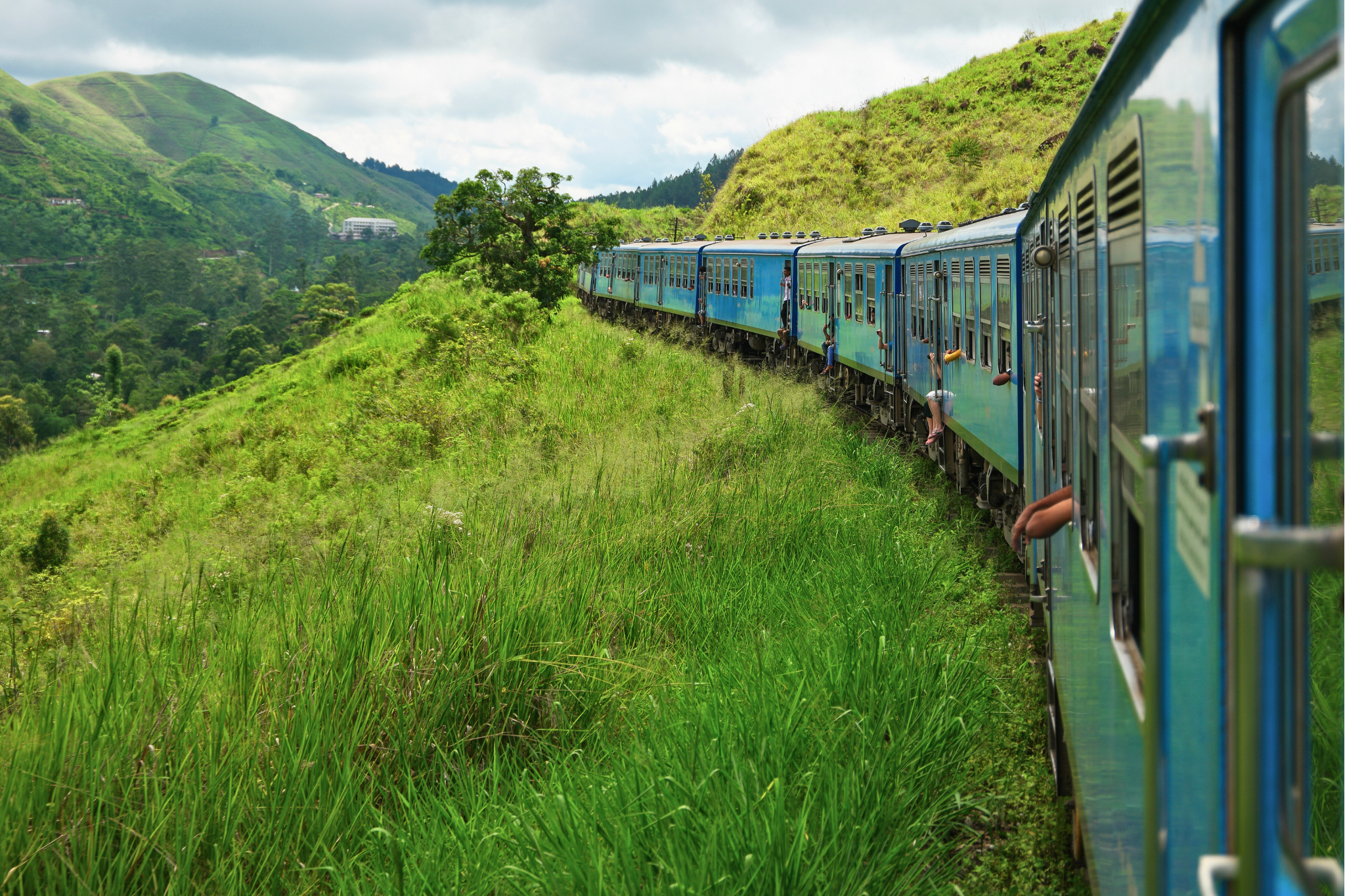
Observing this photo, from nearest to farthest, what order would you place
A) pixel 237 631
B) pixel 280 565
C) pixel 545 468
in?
pixel 237 631 → pixel 280 565 → pixel 545 468

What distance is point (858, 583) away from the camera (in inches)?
273

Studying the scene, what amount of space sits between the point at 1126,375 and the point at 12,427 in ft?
244

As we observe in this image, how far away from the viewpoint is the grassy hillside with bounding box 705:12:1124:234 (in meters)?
52.0

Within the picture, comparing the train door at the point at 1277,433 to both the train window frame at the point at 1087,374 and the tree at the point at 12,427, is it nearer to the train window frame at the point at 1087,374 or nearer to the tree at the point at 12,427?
the train window frame at the point at 1087,374

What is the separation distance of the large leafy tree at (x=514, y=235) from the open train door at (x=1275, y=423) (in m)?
22.8

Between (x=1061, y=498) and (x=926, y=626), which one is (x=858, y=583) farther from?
(x=1061, y=498)

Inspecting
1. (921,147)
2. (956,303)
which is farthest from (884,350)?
(921,147)

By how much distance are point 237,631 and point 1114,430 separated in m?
4.29

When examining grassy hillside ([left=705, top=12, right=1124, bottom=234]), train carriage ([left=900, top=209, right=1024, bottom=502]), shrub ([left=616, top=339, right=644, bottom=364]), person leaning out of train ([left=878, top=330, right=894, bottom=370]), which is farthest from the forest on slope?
train carriage ([left=900, top=209, right=1024, bottom=502])

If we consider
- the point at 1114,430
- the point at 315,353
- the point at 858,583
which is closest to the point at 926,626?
the point at 858,583

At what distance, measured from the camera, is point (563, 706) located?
5.49 m

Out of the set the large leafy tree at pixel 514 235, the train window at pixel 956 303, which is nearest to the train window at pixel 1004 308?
the train window at pixel 956 303

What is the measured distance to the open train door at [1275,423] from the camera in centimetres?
110

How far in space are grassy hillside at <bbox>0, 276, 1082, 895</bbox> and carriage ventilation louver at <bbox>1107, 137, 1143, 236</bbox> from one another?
2118mm
